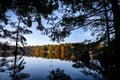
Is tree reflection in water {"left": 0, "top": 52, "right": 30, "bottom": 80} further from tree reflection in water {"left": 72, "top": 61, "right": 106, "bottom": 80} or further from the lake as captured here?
tree reflection in water {"left": 72, "top": 61, "right": 106, "bottom": 80}

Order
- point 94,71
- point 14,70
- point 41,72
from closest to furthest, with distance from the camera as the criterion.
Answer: point 94,71
point 14,70
point 41,72

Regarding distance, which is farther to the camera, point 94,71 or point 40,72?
point 40,72

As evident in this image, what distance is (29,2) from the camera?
23.6 ft

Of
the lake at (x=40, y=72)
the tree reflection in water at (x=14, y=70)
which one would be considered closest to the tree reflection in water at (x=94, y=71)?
the lake at (x=40, y=72)

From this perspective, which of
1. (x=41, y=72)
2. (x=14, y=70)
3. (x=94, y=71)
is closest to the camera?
(x=94, y=71)

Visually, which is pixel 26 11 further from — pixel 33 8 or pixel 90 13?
pixel 90 13

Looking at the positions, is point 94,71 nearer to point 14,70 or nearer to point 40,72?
point 40,72

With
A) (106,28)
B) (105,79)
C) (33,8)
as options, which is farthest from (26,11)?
(105,79)

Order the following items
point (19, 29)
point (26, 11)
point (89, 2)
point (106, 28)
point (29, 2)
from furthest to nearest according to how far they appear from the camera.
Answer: point (19, 29)
point (106, 28)
point (89, 2)
point (26, 11)
point (29, 2)

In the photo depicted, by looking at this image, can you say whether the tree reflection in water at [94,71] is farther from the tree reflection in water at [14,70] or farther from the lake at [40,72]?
the tree reflection in water at [14,70]

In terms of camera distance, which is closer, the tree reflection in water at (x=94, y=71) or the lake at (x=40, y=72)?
the tree reflection in water at (x=94, y=71)

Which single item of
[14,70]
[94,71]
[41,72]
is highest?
[14,70]

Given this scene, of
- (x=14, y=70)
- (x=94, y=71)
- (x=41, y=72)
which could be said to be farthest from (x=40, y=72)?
(x=94, y=71)

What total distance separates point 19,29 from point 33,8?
4013 centimetres
